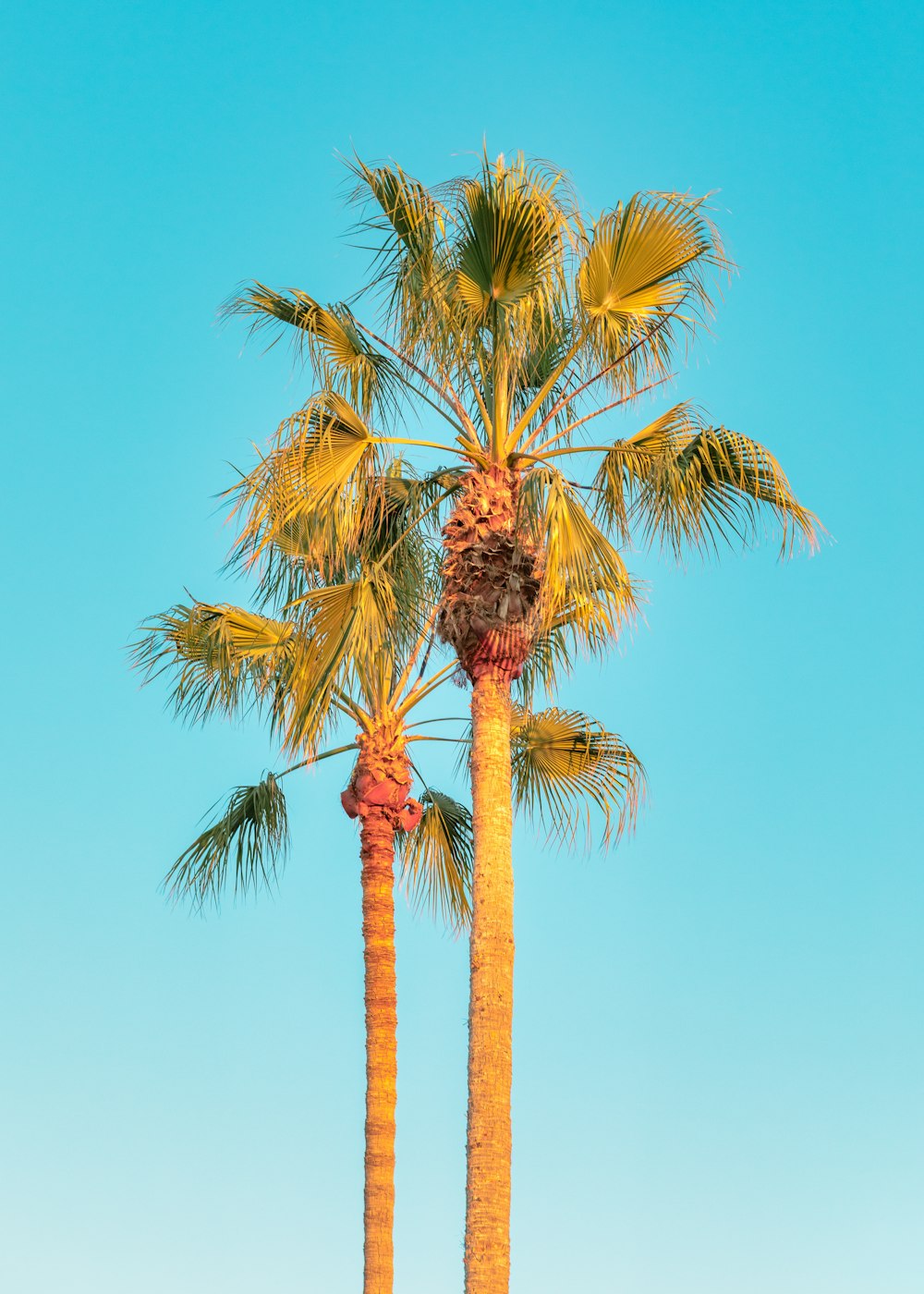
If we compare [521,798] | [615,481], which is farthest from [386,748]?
[615,481]

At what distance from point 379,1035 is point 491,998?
199 inches

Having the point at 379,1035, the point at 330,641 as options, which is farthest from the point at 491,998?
the point at 379,1035

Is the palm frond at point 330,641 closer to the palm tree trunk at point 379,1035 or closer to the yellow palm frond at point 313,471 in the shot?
the yellow palm frond at point 313,471

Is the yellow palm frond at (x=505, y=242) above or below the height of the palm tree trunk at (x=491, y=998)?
above

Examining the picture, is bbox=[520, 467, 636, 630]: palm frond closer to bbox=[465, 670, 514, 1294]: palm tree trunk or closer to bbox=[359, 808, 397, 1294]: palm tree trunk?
bbox=[465, 670, 514, 1294]: palm tree trunk

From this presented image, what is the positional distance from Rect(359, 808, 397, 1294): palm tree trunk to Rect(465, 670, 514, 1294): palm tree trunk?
409 cm

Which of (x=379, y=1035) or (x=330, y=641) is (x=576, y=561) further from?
(x=379, y=1035)

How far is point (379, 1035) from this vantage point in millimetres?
15914

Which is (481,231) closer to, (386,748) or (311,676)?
(311,676)

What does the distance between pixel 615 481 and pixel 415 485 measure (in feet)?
5.56

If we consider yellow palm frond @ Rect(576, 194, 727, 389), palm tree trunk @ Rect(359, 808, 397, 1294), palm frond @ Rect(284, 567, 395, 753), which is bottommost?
palm tree trunk @ Rect(359, 808, 397, 1294)

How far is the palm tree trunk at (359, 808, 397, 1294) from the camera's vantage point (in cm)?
1530

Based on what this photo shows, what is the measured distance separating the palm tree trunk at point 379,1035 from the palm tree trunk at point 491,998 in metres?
4.09

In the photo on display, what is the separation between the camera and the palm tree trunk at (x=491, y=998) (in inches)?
418
